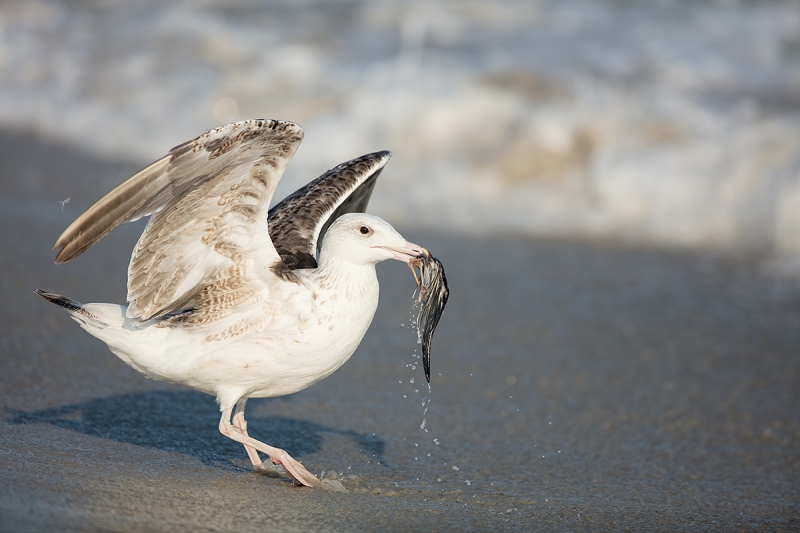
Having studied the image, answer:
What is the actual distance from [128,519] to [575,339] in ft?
12.8

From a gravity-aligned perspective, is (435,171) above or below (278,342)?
above

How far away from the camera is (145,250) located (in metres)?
4.29

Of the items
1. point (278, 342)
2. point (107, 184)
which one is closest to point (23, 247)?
point (107, 184)

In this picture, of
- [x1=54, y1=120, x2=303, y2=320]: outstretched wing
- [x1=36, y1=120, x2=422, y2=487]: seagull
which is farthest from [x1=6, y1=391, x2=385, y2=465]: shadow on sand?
[x1=54, y1=120, x2=303, y2=320]: outstretched wing

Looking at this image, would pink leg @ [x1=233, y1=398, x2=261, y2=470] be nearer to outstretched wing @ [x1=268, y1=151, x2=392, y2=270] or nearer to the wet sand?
the wet sand

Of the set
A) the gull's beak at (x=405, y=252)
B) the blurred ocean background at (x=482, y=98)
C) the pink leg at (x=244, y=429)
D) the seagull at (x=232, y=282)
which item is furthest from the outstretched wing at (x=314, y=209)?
the blurred ocean background at (x=482, y=98)

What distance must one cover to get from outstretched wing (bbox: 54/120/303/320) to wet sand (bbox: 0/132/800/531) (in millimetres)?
803

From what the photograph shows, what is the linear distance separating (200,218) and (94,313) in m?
0.76

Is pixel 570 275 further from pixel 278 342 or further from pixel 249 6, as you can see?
pixel 249 6

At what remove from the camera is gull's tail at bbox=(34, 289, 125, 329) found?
4.32 metres

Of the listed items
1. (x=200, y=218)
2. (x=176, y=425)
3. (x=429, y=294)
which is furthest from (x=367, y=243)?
(x=176, y=425)

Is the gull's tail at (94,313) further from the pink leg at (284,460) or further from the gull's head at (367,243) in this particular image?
the gull's head at (367,243)

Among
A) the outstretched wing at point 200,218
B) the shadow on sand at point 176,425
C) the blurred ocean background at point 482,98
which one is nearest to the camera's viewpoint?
the outstretched wing at point 200,218

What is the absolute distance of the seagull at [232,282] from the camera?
156 inches
